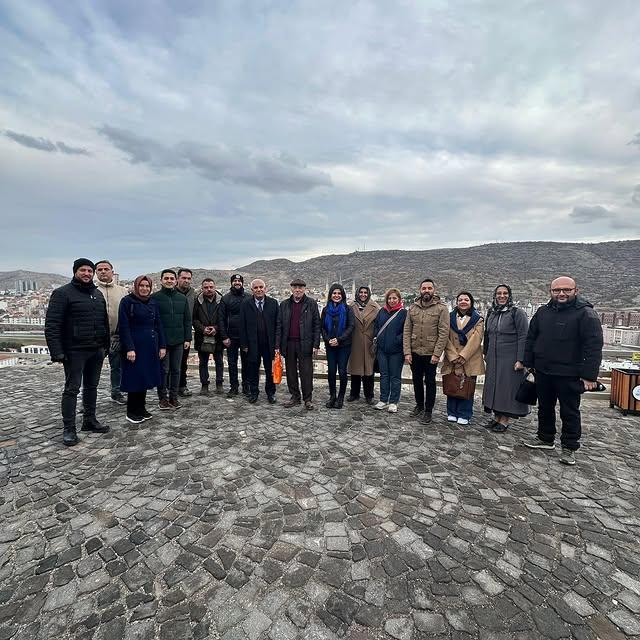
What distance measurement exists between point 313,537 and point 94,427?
12.1 feet

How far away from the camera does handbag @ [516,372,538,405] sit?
16.2 ft

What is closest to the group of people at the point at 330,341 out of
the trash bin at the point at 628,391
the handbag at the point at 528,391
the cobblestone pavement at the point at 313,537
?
the handbag at the point at 528,391

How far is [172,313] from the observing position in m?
5.86

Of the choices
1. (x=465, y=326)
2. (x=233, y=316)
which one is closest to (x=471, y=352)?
(x=465, y=326)

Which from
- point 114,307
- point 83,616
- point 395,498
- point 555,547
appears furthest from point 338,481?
point 114,307

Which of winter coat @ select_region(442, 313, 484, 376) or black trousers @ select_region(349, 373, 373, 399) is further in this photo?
black trousers @ select_region(349, 373, 373, 399)

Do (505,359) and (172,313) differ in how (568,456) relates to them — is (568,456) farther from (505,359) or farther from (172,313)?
(172,313)

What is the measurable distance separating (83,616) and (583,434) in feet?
20.3

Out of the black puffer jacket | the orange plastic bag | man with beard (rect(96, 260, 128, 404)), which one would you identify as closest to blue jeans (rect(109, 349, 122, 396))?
man with beard (rect(96, 260, 128, 404))

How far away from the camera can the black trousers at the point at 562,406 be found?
4.36 m

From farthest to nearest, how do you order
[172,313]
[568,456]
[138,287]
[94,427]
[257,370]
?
[257,370], [172,313], [138,287], [94,427], [568,456]

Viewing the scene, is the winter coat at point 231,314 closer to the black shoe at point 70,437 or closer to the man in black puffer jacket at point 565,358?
the black shoe at point 70,437

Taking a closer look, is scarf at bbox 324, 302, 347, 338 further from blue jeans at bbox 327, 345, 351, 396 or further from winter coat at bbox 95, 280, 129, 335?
winter coat at bbox 95, 280, 129, 335

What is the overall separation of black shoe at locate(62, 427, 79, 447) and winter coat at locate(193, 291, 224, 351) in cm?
252
